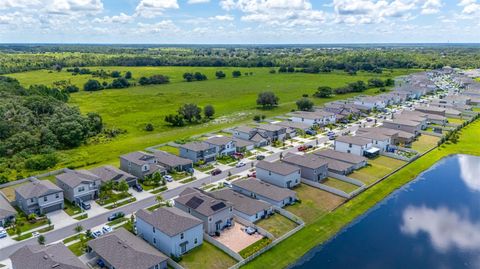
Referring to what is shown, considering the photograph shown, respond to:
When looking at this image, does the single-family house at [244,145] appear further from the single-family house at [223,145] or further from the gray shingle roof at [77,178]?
the gray shingle roof at [77,178]

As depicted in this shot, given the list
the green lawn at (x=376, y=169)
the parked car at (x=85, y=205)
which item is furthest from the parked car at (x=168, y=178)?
the green lawn at (x=376, y=169)

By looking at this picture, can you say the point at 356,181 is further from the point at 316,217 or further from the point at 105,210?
the point at 105,210

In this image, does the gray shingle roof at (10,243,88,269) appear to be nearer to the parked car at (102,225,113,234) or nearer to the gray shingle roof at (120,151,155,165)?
the parked car at (102,225,113,234)

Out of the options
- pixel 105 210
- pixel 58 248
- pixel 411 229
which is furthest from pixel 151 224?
pixel 411 229

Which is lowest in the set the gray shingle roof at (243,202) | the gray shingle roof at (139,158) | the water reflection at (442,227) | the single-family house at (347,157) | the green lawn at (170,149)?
the water reflection at (442,227)

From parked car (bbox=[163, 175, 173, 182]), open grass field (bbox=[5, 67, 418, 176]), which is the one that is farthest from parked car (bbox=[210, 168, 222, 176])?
open grass field (bbox=[5, 67, 418, 176])
